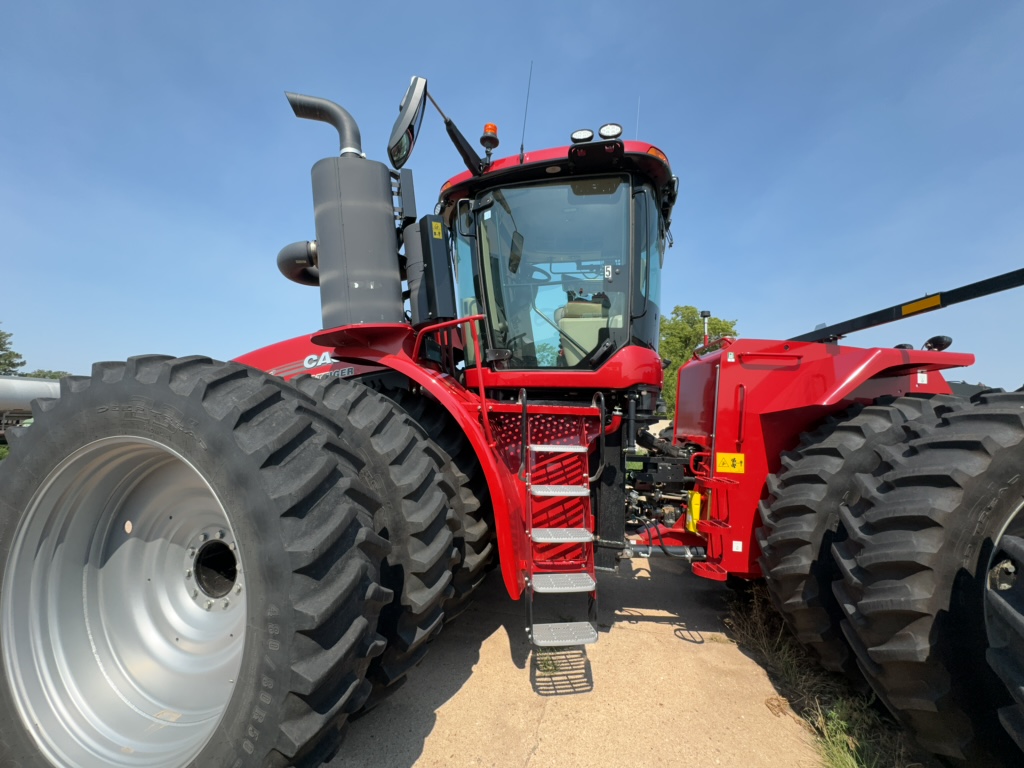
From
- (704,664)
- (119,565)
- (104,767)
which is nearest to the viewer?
(104,767)

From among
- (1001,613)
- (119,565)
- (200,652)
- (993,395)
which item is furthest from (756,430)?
(119,565)

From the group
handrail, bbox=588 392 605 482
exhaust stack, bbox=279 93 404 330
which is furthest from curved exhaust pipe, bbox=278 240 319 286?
handrail, bbox=588 392 605 482

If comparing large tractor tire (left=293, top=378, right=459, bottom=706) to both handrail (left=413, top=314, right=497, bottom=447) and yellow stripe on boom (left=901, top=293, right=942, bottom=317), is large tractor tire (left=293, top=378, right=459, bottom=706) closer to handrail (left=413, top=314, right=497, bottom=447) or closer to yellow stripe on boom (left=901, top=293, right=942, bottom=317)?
handrail (left=413, top=314, right=497, bottom=447)

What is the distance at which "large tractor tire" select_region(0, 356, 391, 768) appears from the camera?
4.74ft

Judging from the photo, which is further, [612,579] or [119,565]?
[612,579]

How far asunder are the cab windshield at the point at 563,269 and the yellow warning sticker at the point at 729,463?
91 centimetres

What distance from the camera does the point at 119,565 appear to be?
2035mm

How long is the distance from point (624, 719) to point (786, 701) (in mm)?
860

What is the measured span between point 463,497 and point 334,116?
93.2 inches

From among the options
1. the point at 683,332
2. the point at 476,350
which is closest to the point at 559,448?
the point at 476,350

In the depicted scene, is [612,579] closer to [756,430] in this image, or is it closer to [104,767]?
[756,430]

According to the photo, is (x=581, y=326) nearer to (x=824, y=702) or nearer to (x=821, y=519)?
(x=821, y=519)

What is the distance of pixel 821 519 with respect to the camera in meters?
2.57

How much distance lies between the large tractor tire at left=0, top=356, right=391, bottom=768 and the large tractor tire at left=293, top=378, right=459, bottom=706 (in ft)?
1.17
